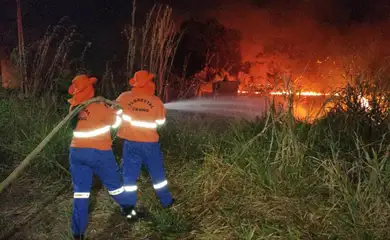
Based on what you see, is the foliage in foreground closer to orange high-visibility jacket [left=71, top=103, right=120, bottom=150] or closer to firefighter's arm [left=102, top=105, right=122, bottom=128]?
orange high-visibility jacket [left=71, top=103, right=120, bottom=150]

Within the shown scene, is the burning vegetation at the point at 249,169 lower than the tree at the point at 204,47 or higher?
lower

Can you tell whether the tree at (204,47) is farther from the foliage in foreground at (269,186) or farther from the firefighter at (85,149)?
the firefighter at (85,149)

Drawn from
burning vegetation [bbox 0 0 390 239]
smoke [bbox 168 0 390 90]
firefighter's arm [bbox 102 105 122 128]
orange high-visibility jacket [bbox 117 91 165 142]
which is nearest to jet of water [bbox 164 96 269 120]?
burning vegetation [bbox 0 0 390 239]

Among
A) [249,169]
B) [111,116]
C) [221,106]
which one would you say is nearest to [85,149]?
[111,116]

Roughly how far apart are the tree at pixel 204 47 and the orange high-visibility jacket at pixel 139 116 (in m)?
6.81

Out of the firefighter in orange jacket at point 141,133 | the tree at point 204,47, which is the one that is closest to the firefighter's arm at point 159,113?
the firefighter in orange jacket at point 141,133

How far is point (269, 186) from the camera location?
4.14 metres

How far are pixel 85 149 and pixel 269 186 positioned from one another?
1866 millimetres

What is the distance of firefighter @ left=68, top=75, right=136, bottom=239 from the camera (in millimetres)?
3746

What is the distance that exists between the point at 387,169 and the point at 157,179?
2.29 meters

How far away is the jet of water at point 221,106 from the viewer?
715cm

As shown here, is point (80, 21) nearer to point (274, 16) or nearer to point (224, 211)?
point (274, 16)

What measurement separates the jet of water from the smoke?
12.4ft

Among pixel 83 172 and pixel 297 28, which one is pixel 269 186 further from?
pixel 297 28
